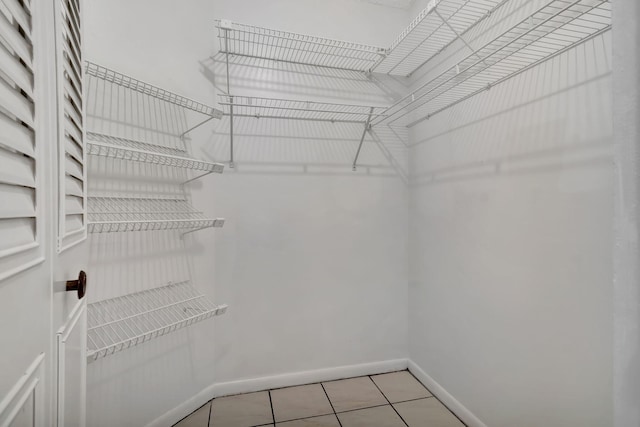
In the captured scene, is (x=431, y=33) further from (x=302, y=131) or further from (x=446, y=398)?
(x=446, y=398)

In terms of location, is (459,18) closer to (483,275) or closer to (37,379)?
(483,275)

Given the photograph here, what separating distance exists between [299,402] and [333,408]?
20cm

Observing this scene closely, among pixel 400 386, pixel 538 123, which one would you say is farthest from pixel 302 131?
pixel 400 386

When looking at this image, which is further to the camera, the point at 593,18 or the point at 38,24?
the point at 593,18

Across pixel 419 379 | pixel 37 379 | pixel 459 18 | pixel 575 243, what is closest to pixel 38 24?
pixel 37 379

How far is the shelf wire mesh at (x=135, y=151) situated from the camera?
1178 millimetres

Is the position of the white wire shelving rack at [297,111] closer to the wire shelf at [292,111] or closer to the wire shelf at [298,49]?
the wire shelf at [292,111]

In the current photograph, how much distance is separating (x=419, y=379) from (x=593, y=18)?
2037 mm

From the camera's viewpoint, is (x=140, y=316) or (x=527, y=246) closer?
(x=527, y=246)

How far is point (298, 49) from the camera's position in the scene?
1.94 m

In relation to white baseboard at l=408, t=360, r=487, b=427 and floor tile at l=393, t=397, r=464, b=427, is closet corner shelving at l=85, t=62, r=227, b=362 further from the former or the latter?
white baseboard at l=408, t=360, r=487, b=427

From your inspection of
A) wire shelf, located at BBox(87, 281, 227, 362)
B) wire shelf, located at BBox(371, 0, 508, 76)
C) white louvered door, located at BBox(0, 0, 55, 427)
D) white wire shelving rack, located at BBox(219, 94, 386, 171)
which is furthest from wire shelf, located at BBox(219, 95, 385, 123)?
white louvered door, located at BBox(0, 0, 55, 427)

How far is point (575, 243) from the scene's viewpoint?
1110 millimetres

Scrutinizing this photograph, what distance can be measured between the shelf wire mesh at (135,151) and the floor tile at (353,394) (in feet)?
4.84
